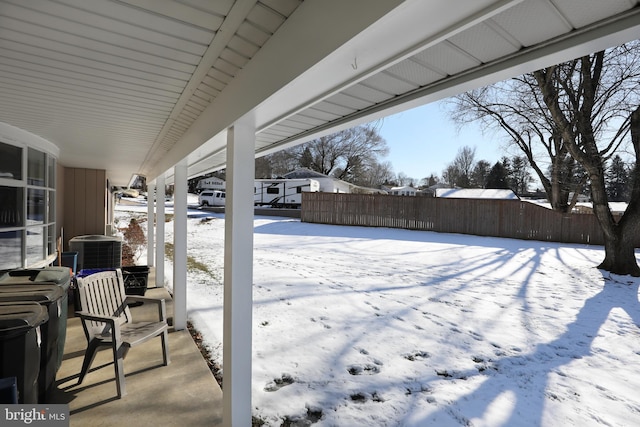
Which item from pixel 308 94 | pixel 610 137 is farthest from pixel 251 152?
pixel 610 137

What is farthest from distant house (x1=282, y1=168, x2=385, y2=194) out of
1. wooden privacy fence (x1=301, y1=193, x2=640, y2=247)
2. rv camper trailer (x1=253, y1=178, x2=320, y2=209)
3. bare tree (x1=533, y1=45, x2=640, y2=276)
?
bare tree (x1=533, y1=45, x2=640, y2=276)

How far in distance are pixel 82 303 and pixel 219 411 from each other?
5.31ft

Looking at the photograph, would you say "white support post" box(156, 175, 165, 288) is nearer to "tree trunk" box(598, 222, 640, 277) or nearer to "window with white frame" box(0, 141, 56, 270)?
"window with white frame" box(0, 141, 56, 270)

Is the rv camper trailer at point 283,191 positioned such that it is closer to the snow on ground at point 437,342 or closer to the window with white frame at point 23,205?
the snow on ground at point 437,342

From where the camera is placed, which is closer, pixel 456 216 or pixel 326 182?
pixel 456 216

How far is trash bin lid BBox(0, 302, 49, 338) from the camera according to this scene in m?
1.83

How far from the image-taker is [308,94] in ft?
5.29

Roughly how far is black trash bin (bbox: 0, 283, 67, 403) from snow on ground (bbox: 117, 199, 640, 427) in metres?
1.59

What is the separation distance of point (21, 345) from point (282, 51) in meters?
2.23

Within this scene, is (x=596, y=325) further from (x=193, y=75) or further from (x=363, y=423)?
(x=193, y=75)

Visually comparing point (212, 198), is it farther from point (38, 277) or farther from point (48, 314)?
point (48, 314)

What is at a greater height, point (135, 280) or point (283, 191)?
point (283, 191)

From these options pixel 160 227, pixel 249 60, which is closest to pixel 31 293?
pixel 249 60

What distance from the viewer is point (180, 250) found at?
14.2 feet
